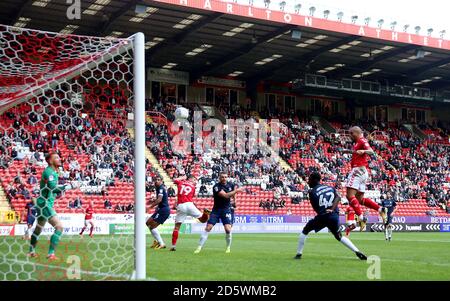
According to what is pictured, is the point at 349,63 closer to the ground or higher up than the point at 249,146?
higher up

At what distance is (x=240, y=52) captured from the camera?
4184 centimetres

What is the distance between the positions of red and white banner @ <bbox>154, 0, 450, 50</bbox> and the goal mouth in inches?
816

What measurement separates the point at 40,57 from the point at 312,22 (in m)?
27.3

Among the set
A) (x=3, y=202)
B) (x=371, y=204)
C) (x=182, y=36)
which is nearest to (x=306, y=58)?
(x=182, y=36)

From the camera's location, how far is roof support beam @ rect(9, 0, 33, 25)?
103 ft

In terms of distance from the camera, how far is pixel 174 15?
34.6 meters

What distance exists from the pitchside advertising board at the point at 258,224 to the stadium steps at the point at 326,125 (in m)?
11.9

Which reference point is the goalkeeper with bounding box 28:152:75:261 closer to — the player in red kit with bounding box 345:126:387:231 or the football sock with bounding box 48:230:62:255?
the football sock with bounding box 48:230:62:255

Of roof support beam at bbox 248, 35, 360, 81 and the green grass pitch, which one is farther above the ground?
roof support beam at bbox 248, 35, 360, 81

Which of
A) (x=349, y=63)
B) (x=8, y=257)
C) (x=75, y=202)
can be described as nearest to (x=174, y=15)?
(x=75, y=202)

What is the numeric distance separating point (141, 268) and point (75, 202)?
16583 mm

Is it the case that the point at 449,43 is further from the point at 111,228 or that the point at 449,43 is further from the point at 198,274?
the point at 198,274

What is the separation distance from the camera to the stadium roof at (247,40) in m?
33.4

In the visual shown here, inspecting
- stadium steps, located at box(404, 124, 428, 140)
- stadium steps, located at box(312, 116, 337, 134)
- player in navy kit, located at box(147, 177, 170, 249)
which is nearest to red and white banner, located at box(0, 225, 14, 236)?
player in navy kit, located at box(147, 177, 170, 249)
